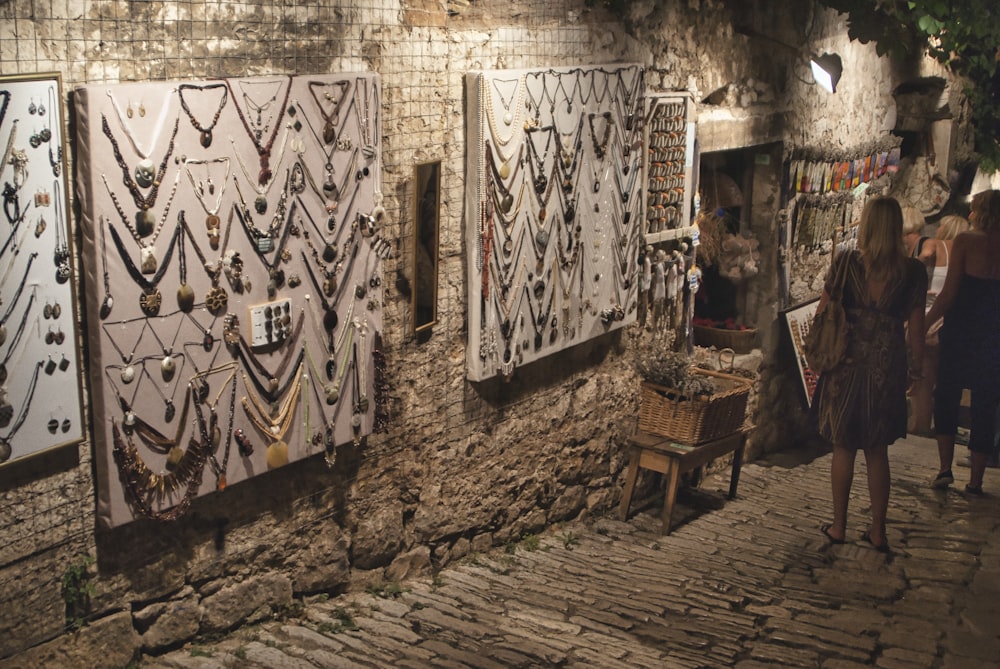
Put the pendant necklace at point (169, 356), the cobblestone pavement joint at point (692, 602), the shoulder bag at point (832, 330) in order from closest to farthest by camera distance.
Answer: the pendant necklace at point (169, 356)
the cobblestone pavement joint at point (692, 602)
the shoulder bag at point (832, 330)

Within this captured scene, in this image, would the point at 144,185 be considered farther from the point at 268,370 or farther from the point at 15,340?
the point at 268,370

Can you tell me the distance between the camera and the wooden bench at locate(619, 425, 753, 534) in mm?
5820

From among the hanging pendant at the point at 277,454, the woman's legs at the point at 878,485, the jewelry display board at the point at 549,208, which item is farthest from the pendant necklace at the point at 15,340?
the woman's legs at the point at 878,485

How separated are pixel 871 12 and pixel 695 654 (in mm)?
4894

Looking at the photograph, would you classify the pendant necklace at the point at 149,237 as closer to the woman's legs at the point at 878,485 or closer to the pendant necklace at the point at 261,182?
the pendant necklace at the point at 261,182

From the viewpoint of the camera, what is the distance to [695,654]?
4.34 metres

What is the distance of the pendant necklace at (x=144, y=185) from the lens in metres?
3.22

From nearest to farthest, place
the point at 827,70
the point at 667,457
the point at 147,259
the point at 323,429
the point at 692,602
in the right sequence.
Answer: the point at 147,259 → the point at 323,429 → the point at 692,602 → the point at 667,457 → the point at 827,70

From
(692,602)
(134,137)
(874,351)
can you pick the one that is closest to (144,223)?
(134,137)

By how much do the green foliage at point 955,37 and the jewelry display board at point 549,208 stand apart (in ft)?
8.04

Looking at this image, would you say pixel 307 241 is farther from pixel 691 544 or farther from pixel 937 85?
pixel 937 85

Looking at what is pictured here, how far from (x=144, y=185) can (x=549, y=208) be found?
2295mm

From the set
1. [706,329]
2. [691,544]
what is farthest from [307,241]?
[706,329]

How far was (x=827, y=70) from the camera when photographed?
763cm
